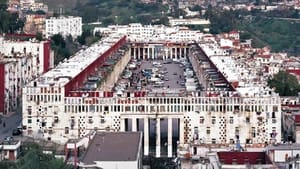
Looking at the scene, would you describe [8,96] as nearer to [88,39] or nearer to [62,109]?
[62,109]

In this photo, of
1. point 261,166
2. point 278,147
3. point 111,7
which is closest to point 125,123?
point 278,147

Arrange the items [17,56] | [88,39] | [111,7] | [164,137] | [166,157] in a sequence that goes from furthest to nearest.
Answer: [111,7], [88,39], [17,56], [164,137], [166,157]

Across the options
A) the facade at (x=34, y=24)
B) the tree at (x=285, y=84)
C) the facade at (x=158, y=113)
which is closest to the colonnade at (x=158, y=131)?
the facade at (x=158, y=113)

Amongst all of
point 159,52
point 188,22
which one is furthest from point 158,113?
point 188,22

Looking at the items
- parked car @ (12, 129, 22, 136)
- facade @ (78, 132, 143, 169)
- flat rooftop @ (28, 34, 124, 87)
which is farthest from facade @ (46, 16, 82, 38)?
facade @ (78, 132, 143, 169)

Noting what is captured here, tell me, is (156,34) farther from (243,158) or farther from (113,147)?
(243,158)

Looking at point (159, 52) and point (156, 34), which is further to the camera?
point (156, 34)

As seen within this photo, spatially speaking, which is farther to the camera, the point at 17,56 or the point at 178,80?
the point at 178,80

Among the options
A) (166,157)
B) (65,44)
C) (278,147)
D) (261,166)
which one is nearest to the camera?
(261,166)
